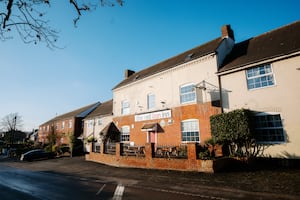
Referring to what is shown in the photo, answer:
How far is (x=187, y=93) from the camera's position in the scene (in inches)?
651

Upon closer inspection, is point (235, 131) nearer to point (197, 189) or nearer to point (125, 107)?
point (197, 189)

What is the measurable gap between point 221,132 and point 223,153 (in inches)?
57.8

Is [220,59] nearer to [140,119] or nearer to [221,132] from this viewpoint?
[221,132]

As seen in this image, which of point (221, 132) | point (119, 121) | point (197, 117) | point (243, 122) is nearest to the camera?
point (243, 122)

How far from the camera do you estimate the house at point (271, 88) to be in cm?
1098

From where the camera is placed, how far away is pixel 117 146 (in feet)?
53.1

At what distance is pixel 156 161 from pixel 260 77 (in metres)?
9.11

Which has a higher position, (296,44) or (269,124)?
(296,44)

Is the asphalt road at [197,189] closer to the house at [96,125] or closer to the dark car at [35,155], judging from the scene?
the house at [96,125]

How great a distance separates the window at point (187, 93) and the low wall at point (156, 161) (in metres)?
5.33

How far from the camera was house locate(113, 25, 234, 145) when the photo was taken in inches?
590

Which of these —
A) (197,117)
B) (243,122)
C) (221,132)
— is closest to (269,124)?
(243,122)

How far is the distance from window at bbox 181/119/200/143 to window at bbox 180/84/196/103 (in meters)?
1.87

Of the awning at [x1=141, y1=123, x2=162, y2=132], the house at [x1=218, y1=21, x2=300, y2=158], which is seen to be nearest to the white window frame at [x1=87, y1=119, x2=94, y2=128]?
the awning at [x1=141, y1=123, x2=162, y2=132]
